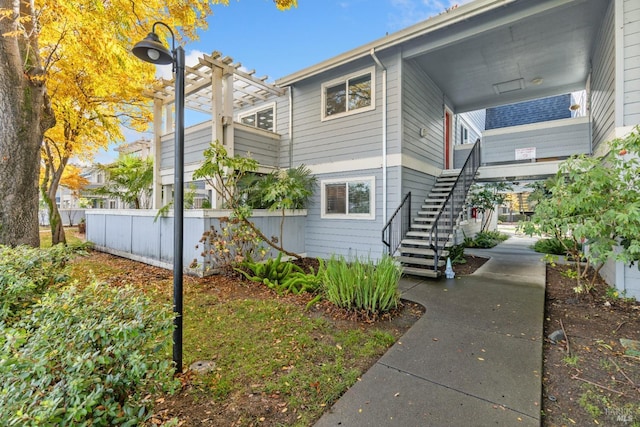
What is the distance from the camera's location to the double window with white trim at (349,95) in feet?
25.6

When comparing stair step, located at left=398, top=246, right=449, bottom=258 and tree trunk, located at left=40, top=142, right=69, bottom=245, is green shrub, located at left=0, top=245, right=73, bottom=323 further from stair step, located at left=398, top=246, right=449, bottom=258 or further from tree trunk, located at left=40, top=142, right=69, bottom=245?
tree trunk, located at left=40, top=142, right=69, bottom=245

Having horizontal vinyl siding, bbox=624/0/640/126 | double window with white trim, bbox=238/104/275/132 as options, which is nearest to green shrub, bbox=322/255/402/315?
horizontal vinyl siding, bbox=624/0/640/126

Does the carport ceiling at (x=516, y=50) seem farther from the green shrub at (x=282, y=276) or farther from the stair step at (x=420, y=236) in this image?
the green shrub at (x=282, y=276)

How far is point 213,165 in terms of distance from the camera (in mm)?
6055

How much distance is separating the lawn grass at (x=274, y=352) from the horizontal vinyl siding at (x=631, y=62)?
17.8ft

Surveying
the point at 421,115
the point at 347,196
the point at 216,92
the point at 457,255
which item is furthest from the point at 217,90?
the point at 457,255

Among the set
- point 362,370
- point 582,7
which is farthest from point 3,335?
point 582,7

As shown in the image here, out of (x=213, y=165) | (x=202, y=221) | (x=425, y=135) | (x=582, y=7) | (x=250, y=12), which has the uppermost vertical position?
(x=250, y=12)

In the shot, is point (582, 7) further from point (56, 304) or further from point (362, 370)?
point (56, 304)

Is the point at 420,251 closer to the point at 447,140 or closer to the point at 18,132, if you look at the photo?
the point at 447,140

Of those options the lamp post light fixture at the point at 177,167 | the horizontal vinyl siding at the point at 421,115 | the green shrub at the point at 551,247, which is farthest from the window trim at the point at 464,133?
the lamp post light fixture at the point at 177,167

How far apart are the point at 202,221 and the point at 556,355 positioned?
6249 millimetres

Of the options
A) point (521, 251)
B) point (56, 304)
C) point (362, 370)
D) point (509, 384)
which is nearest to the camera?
point (56, 304)

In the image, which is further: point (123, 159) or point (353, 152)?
point (123, 159)
